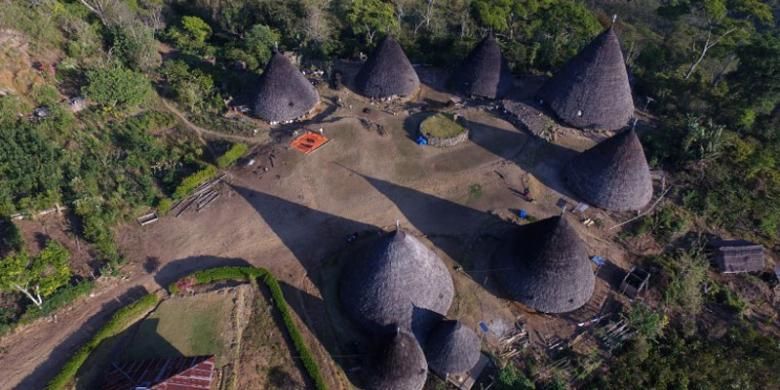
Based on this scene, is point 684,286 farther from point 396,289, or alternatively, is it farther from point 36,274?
point 36,274

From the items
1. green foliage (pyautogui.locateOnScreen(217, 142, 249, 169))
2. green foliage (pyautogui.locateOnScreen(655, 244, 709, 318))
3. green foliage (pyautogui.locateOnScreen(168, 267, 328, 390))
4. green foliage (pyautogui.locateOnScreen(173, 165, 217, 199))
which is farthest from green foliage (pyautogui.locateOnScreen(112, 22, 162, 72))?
green foliage (pyautogui.locateOnScreen(655, 244, 709, 318))

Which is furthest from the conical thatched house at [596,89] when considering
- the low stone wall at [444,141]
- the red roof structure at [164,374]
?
the red roof structure at [164,374]

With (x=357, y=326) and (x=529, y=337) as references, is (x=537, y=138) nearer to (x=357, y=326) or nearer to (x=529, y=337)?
(x=529, y=337)

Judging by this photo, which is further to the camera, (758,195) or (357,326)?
(758,195)

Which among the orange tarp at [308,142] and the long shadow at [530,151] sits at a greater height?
the orange tarp at [308,142]

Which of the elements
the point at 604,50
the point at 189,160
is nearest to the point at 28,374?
the point at 189,160

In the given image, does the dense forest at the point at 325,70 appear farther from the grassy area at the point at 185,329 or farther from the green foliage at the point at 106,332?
the grassy area at the point at 185,329
